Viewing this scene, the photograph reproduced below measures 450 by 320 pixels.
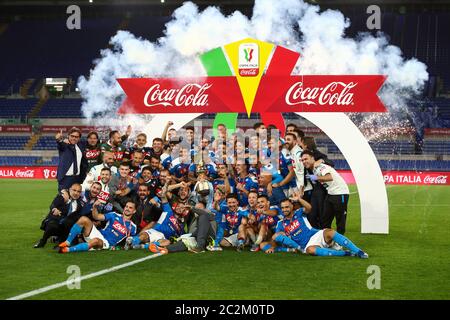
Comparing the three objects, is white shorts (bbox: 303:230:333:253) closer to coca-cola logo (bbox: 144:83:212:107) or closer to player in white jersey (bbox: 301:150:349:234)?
player in white jersey (bbox: 301:150:349:234)

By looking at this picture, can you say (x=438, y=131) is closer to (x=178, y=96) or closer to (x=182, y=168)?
(x=178, y=96)

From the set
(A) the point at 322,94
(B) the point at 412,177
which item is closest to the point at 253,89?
(A) the point at 322,94

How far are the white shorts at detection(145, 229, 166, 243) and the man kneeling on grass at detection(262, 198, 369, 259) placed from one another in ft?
5.13

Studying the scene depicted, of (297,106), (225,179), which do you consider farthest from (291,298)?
(297,106)

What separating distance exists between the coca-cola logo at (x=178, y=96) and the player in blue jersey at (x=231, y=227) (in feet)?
8.56

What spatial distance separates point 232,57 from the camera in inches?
447

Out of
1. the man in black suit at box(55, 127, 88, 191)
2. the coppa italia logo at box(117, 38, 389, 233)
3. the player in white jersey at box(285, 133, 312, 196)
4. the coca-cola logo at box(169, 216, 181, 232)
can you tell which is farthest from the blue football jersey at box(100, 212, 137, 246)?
the coppa italia logo at box(117, 38, 389, 233)

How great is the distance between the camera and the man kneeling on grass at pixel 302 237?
863 centimetres

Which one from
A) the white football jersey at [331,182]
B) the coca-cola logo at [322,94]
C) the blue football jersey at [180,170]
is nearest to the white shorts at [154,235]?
the blue football jersey at [180,170]

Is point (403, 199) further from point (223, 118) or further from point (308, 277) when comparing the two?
point (308, 277)

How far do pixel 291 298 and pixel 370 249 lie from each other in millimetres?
3793

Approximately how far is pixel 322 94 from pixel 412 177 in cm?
2206

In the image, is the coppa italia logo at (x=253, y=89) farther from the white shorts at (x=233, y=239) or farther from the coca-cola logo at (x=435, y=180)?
the coca-cola logo at (x=435, y=180)

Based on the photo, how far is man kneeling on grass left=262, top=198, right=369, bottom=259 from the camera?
340 inches
